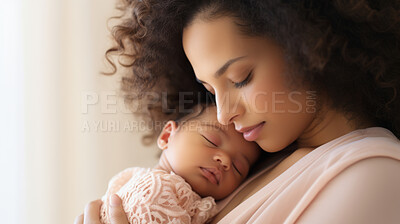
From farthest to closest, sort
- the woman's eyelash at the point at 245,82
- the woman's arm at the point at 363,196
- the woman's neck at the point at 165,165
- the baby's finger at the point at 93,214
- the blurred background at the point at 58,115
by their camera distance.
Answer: the blurred background at the point at 58,115, the woman's neck at the point at 165,165, the baby's finger at the point at 93,214, the woman's eyelash at the point at 245,82, the woman's arm at the point at 363,196

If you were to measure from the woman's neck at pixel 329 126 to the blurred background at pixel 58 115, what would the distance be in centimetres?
110

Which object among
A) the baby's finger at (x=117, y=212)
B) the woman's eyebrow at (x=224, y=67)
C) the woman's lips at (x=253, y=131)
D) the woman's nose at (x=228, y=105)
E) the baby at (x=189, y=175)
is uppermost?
the woman's eyebrow at (x=224, y=67)

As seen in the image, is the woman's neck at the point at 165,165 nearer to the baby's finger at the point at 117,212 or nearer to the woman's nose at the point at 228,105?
the baby's finger at the point at 117,212

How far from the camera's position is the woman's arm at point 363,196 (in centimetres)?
96

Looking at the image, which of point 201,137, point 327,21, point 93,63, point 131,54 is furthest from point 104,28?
point 327,21

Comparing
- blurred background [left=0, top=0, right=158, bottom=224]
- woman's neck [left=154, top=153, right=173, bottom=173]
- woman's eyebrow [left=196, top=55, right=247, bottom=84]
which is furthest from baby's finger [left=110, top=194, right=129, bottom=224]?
blurred background [left=0, top=0, right=158, bottom=224]

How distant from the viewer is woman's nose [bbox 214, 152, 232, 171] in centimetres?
139

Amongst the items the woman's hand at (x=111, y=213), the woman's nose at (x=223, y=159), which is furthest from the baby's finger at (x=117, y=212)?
the woman's nose at (x=223, y=159)

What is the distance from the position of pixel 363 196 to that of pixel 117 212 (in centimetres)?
67

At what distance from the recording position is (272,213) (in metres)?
1.10

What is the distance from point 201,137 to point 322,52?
→ 1.70 feet

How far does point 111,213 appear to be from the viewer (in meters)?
1.25

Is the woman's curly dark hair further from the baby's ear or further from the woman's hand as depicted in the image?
the woman's hand

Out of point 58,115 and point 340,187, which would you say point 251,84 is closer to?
point 340,187
